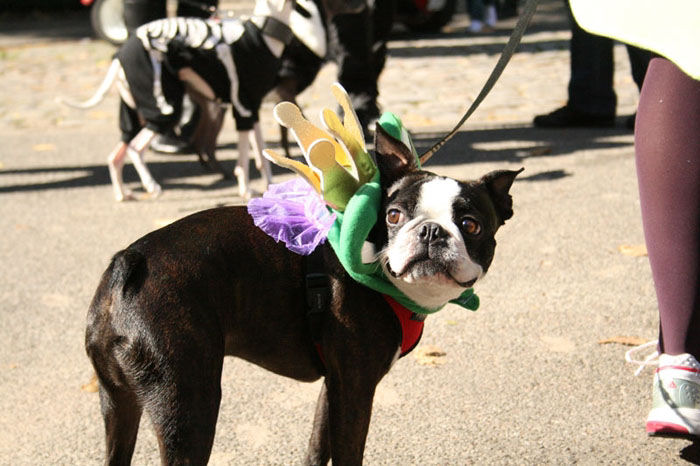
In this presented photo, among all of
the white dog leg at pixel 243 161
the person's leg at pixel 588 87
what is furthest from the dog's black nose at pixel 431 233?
the person's leg at pixel 588 87

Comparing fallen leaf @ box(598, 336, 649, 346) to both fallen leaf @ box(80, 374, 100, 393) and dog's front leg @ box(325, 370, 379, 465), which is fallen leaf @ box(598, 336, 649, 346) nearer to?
dog's front leg @ box(325, 370, 379, 465)

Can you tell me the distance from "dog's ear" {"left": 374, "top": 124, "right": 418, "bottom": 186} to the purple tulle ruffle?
0.64ft

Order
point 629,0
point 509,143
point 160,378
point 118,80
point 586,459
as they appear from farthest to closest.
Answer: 1. point 509,143
2. point 118,80
3. point 586,459
4. point 629,0
5. point 160,378

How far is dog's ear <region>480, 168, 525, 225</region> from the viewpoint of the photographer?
255 cm

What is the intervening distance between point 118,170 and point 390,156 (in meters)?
4.14

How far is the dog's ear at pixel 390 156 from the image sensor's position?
8.62 ft

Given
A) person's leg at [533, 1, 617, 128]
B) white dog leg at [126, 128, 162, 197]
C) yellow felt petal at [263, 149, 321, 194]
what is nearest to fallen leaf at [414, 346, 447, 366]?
yellow felt petal at [263, 149, 321, 194]

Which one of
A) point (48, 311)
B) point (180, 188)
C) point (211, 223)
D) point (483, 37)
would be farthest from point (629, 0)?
point (483, 37)

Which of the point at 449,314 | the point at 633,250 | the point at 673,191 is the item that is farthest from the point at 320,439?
the point at 633,250

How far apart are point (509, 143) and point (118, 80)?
3.22 m

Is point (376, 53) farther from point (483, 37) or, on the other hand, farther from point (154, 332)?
point (154, 332)

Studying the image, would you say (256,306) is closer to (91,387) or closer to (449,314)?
(91,387)

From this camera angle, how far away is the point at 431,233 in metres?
2.37

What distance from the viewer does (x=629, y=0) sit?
2.74m
